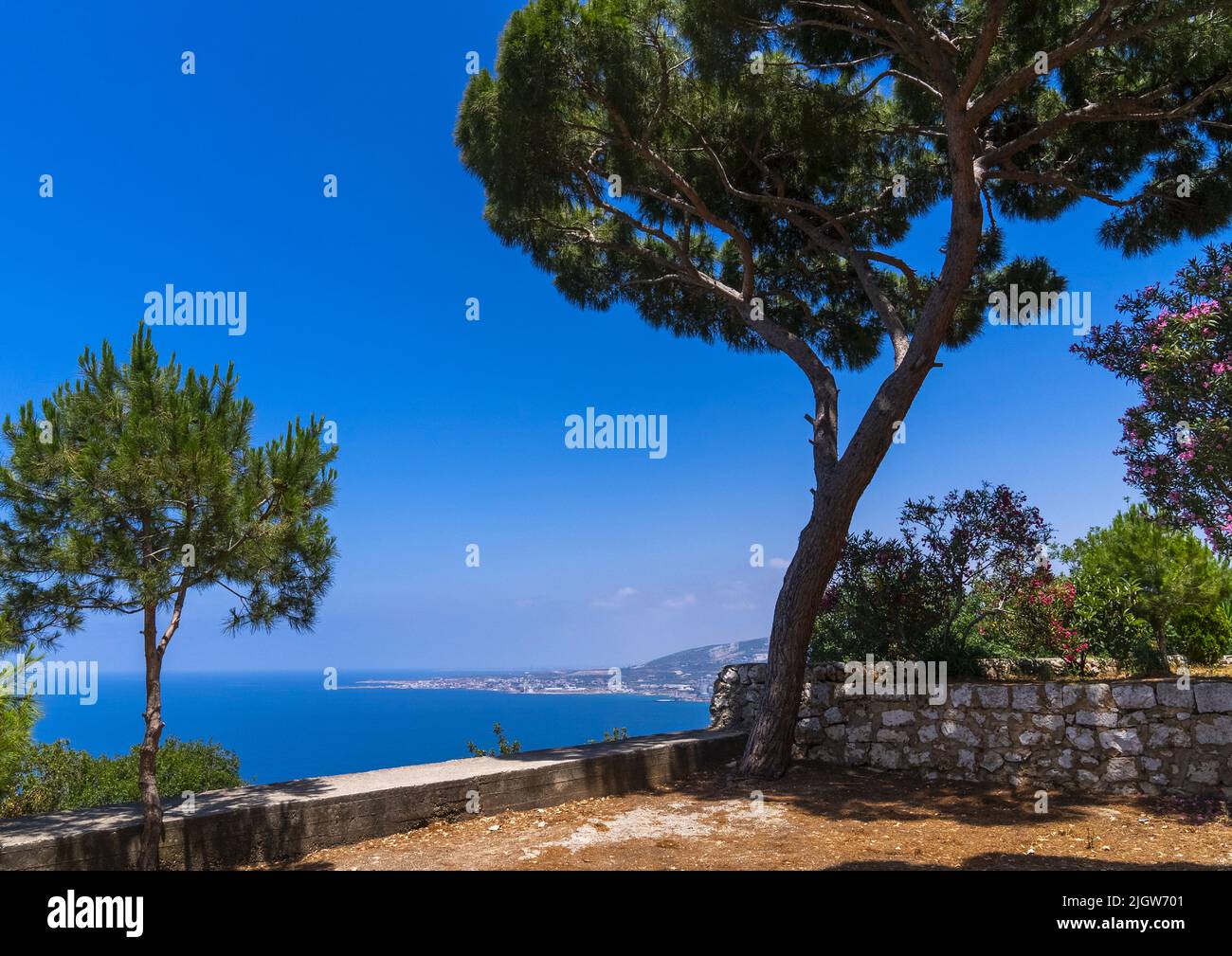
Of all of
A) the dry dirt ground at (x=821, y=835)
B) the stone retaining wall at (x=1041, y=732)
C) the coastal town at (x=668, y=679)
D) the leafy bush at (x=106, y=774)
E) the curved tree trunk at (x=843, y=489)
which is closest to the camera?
the dry dirt ground at (x=821, y=835)

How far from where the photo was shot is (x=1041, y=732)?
6.62m

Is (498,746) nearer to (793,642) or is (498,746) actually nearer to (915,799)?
(793,642)

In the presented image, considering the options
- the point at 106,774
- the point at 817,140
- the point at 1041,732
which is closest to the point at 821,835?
the point at 1041,732

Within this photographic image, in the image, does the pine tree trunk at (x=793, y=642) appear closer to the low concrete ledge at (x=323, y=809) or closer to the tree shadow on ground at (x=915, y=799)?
the tree shadow on ground at (x=915, y=799)

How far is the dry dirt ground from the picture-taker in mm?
4719

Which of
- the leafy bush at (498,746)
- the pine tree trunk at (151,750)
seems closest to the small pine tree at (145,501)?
the pine tree trunk at (151,750)

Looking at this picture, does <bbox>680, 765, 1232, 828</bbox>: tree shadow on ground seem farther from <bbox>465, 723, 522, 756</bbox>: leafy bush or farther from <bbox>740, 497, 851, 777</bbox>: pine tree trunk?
<bbox>465, 723, 522, 756</bbox>: leafy bush

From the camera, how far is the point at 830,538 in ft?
23.4

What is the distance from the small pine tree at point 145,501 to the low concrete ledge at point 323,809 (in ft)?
0.89

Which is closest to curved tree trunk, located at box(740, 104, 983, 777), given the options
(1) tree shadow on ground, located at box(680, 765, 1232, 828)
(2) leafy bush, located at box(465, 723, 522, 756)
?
(1) tree shadow on ground, located at box(680, 765, 1232, 828)

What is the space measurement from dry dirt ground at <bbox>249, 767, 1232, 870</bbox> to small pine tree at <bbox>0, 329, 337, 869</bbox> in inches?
75.5

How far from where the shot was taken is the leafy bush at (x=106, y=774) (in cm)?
1069

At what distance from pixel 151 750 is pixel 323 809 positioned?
113 centimetres

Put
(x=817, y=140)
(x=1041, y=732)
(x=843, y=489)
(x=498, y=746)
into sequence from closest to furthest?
(x=1041, y=732)
(x=843, y=489)
(x=817, y=140)
(x=498, y=746)
